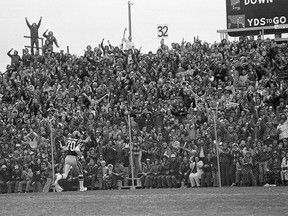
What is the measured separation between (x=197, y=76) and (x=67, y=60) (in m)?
8.20

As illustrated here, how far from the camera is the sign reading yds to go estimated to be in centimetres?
3784

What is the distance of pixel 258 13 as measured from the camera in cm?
3800

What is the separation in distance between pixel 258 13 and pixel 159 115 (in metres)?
13.9

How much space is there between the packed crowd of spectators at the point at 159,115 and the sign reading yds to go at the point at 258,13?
5019 mm

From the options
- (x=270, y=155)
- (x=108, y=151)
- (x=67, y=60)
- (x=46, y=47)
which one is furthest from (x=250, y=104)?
(x=46, y=47)

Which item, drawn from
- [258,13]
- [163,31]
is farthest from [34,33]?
[258,13]

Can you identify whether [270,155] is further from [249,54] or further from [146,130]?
[249,54]

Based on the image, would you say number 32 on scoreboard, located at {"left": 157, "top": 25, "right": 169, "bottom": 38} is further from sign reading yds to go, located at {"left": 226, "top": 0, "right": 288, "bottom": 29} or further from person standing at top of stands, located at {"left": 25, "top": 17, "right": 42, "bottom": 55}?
person standing at top of stands, located at {"left": 25, "top": 17, "right": 42, "bottom": 55}

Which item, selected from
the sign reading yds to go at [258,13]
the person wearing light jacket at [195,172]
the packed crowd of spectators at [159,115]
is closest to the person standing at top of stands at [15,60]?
the packed crowd of spectators at [159,115]

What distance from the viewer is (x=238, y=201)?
1614cm

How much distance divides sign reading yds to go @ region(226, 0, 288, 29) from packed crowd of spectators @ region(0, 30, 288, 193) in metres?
5.02

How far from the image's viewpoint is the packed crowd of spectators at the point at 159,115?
76.8ft

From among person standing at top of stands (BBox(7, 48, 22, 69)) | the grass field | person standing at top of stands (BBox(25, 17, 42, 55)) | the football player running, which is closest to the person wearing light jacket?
the football player running

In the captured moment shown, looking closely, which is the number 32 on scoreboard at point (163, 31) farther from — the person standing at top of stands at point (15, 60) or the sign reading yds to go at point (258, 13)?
the person standing at top of stands at point (15, 60)
